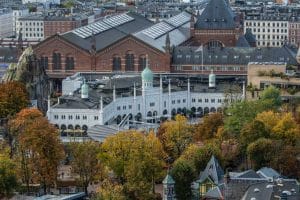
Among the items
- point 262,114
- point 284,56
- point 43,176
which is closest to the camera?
point 43,176

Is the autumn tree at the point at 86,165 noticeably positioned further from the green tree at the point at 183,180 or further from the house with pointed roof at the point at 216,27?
the house with pointed roof at the point at 216,27

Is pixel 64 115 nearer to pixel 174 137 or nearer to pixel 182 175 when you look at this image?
pixel 174 137

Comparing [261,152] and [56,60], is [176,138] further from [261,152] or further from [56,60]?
[56,60]

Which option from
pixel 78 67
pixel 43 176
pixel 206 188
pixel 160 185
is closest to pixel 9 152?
pixel 43 176

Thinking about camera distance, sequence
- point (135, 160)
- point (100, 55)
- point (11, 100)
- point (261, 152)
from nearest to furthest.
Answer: point (135, 160)
point (261, 152)
point (11, 100)
point (100, 55)

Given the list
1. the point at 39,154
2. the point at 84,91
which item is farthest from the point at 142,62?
the point at 39,154

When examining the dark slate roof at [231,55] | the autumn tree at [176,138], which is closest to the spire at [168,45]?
the dark slate roof at [231,55]
